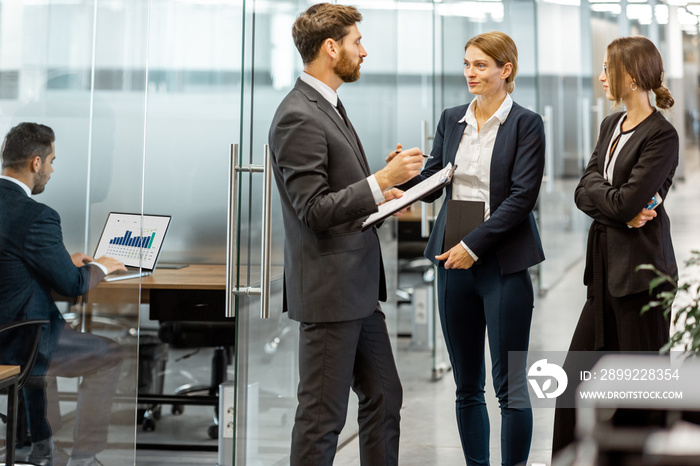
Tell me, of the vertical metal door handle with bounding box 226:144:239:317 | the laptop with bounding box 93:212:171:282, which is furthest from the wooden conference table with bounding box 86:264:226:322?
the vertical metal door handle with bounding box 226:144:239:317

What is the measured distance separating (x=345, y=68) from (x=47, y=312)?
1.22 metres

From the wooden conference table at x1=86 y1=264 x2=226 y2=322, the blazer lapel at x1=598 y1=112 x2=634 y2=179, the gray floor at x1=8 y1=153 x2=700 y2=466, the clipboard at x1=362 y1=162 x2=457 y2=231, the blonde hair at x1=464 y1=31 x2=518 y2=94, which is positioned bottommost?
the gray floor at x1=8 y1=153 x2=700 y2=466

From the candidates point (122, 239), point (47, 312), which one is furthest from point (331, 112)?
point (47, 312)

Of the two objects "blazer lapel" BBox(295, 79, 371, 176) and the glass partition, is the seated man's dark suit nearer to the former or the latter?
the glass partition

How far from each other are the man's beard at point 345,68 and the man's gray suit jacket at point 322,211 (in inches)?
3.5

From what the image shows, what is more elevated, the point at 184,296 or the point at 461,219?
the point at 461,219

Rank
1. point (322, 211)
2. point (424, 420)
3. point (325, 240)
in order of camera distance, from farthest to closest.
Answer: point (424, 420) → point (325, 240) → point (322, 211)

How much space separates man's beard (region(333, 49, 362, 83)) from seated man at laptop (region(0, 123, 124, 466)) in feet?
3.19

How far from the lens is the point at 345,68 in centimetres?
229

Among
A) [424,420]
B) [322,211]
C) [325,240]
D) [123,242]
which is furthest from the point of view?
[424,420]

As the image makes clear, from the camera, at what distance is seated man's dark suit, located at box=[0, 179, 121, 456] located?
2543 mm

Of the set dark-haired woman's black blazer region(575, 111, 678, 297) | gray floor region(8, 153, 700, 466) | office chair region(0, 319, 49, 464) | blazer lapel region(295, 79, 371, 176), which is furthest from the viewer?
gray floor region(8, 153, 700, 466)

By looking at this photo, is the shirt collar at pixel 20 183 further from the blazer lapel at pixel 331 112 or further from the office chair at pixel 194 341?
the office chair at pixel 194 341

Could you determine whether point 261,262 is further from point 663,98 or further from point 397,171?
point 663,98
